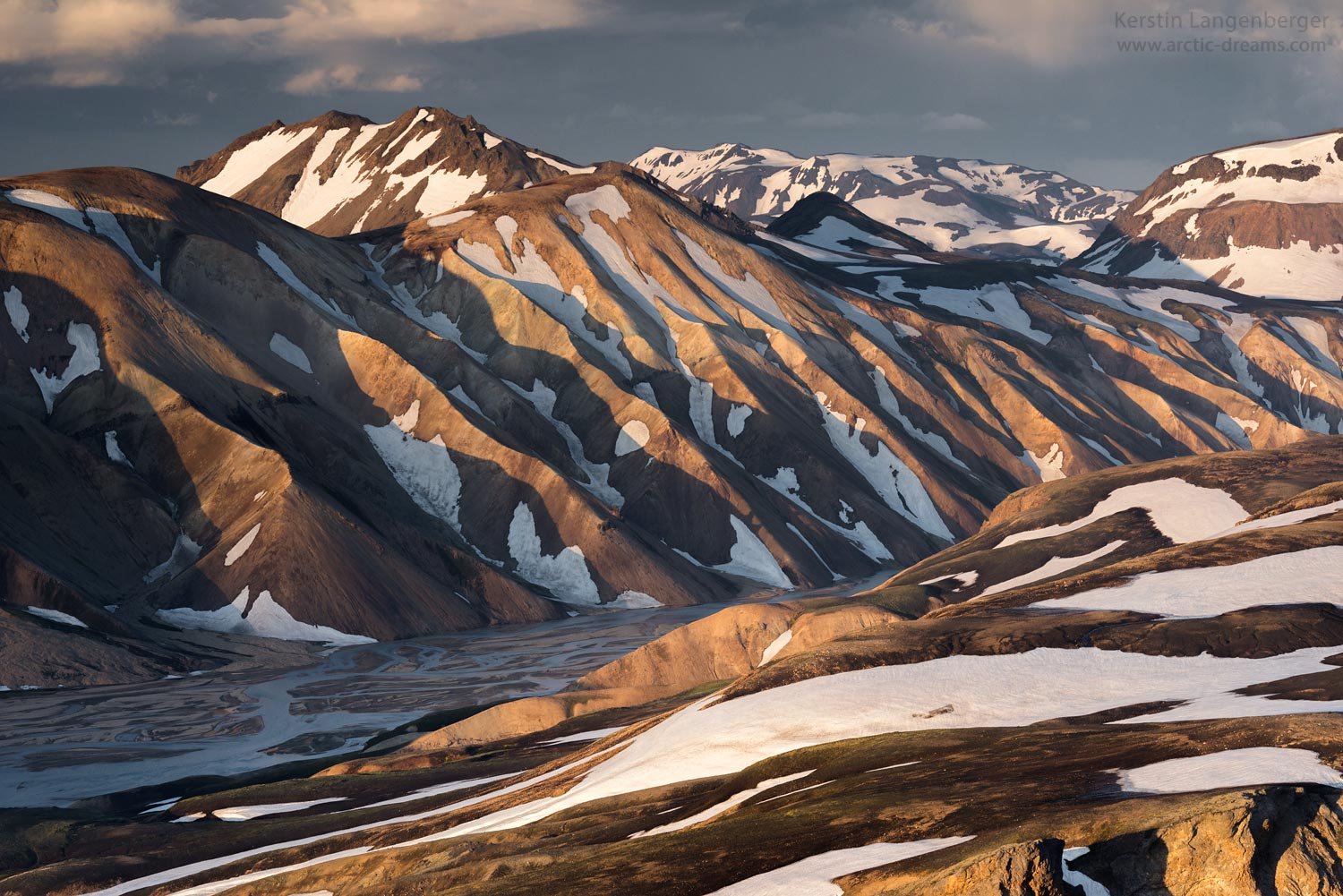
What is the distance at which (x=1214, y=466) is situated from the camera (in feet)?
373

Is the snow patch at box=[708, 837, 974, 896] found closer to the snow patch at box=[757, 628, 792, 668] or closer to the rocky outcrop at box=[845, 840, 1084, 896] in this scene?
the rocky outcrop at box=[845, 840, 1084, 896]

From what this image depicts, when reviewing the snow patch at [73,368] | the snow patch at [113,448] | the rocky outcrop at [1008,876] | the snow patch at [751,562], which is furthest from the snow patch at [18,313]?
the rocky outcrop at [1008,876]

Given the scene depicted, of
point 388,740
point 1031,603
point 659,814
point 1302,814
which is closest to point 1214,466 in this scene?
point 1031,603

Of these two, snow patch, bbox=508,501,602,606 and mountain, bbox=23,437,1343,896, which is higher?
snow patch, bbox=508,501,602,606

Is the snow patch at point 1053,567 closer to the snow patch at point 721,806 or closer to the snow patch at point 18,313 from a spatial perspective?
the snow patch at point 721,806

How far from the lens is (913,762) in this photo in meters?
44.4

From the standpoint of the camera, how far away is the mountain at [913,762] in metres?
29.8

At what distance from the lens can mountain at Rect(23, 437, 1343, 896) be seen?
29.8 m

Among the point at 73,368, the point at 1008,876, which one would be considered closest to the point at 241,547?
the point at 73,368

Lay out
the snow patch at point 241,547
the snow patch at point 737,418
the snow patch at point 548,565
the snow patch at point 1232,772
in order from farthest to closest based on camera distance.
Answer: the snow patch at point 737,418
the snow patch at point 548,565
the snow patch at point 241,547
the snow patch at point 1232,772

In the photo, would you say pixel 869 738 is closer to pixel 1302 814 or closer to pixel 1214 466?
pixel 1302 814

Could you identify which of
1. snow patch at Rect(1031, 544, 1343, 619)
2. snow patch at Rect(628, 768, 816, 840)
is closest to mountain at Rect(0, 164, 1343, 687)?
snow patch at Rect(1031, 544, 1343, 619)

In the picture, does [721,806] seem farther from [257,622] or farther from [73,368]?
[73,368]

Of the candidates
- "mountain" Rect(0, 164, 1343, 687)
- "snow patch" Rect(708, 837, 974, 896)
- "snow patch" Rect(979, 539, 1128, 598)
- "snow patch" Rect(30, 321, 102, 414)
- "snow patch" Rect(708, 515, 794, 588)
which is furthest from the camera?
"snow patch" Rect(708, 515, 794, 588)
